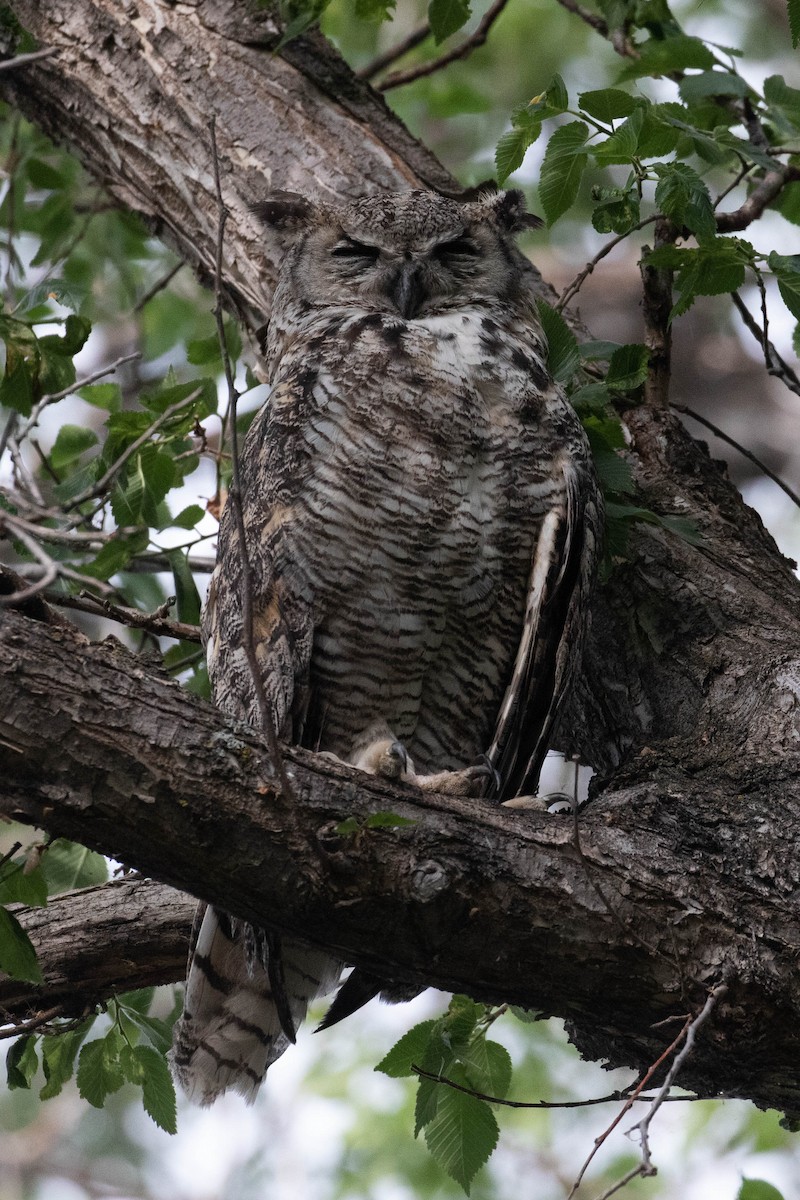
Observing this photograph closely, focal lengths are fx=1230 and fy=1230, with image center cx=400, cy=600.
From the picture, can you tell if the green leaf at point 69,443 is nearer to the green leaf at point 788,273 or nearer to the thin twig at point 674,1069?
the green leaf at point 788,273

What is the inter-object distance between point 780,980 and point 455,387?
1.38 meters

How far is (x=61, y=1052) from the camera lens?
268 cm

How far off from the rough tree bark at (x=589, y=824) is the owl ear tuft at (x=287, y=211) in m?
1.20

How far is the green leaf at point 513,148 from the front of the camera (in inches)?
103

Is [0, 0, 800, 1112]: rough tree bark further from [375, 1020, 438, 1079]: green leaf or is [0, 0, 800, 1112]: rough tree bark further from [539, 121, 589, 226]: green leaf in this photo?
[539, 121, 589, 226]: green leaf

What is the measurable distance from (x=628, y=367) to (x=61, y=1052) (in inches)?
78.4

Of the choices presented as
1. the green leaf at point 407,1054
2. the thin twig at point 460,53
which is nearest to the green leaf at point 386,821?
the green leaf at point 407,1054

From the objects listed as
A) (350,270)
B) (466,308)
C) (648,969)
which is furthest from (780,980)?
(350,270)

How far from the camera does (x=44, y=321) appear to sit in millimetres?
2875

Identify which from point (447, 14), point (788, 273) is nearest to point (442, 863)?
point (788, 273)

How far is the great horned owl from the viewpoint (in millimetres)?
2561

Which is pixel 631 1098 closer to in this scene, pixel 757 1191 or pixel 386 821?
pixel 386 821

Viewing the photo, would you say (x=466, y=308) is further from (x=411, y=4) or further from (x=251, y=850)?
(x=411, y=4)

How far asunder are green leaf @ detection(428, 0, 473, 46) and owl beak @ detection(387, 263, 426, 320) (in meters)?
0.64
